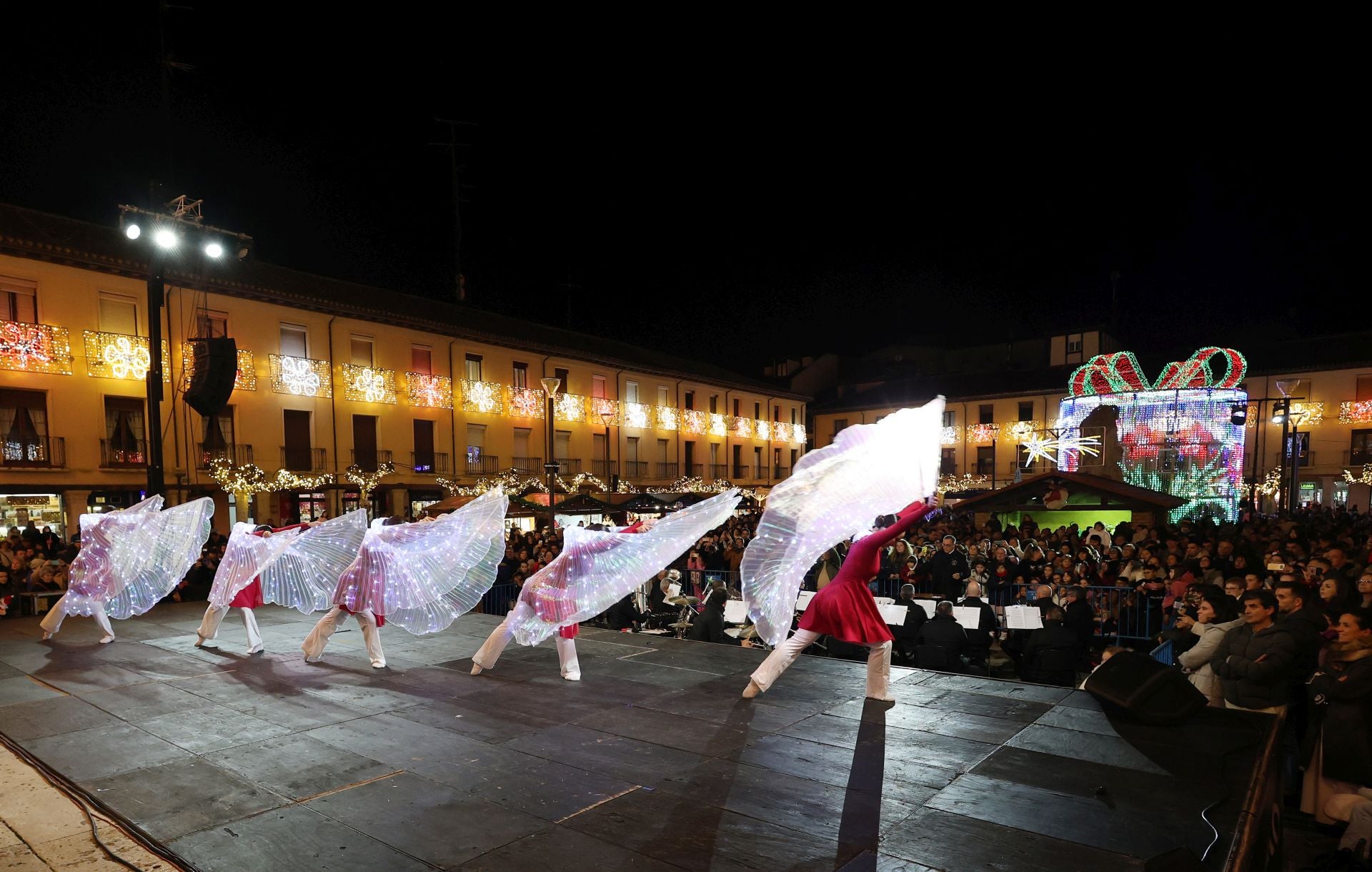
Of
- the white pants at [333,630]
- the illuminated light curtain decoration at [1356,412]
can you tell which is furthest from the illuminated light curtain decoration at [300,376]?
the illuminated light curtain decoration at [1356,412]

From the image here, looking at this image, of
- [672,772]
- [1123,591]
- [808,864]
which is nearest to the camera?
[808,864]

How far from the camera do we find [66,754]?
17.5 ft

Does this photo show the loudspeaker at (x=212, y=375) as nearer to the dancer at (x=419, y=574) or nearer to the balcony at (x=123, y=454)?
the dancer at (x=419, y=574)

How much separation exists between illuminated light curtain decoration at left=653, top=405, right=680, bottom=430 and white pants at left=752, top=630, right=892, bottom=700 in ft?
94.4

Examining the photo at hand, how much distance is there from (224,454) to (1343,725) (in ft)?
75.8

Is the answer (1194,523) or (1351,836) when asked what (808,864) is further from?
(1194,523)

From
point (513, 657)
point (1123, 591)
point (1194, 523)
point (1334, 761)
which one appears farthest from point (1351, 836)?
point (1194, 523)

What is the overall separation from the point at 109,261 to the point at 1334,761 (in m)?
23.9

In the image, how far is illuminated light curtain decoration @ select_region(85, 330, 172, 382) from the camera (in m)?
18.4

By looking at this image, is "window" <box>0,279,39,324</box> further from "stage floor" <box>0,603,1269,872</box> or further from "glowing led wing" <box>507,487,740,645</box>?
"glowing led wing" <box>507,487,740,645</box>

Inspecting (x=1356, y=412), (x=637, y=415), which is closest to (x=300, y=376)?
(x=637, y=415)

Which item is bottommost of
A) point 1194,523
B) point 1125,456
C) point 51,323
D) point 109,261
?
point 1194,523

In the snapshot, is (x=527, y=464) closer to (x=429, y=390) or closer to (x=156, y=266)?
(x=429, y=390)

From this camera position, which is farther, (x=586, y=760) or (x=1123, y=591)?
(x=1123, y=591)
